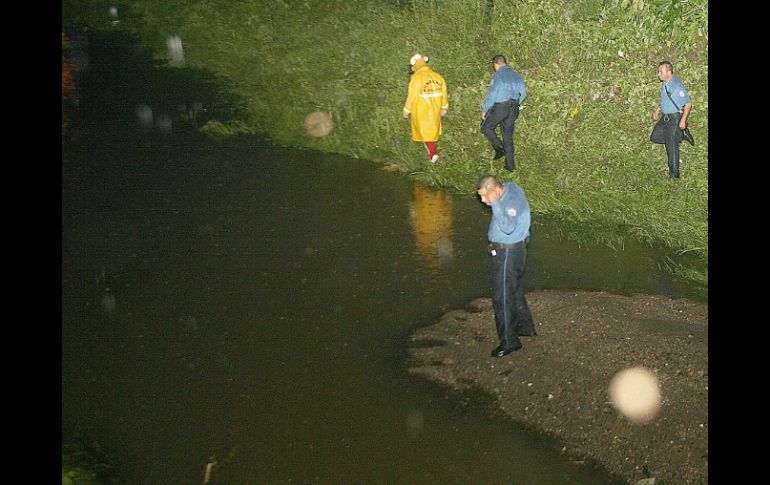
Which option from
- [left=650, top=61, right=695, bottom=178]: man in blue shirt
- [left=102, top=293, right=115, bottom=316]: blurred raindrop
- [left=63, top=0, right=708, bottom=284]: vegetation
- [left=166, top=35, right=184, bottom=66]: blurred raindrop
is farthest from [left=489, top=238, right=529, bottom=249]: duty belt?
[left=166, top=35, right=184, bottom=66]: blurred raindrop

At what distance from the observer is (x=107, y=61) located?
24328mm

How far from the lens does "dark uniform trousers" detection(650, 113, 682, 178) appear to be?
13.0 metres

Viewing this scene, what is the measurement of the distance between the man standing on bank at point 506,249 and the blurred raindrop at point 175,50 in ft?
58.4

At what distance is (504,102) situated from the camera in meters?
13.8

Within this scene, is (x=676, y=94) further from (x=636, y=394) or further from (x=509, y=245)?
(x=636, y=394)

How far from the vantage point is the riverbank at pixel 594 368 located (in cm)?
679

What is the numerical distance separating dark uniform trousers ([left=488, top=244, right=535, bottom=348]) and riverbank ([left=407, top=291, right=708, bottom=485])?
27 centimetres

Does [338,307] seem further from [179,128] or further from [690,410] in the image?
[179,128]

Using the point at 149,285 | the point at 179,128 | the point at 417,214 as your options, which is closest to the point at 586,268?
the point at 417,214

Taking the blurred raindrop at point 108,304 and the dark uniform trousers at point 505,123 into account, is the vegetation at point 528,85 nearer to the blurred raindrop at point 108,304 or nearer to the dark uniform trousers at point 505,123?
the dark uniform trousers at point 505,123

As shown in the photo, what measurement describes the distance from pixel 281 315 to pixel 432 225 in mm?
3535

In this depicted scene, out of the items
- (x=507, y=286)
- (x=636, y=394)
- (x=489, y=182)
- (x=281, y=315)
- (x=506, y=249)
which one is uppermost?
(x=489, y=182)

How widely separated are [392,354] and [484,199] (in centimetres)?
191

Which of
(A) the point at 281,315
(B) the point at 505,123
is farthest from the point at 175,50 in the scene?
(A) the point at 281,315
